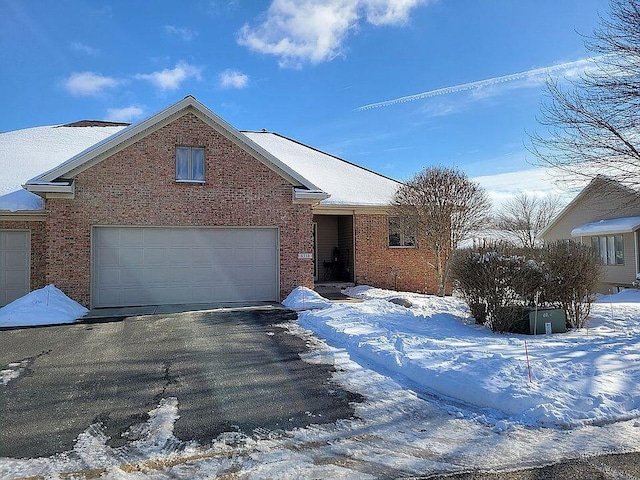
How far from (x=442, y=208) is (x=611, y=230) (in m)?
10.6

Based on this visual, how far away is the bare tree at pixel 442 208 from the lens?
53.3 feet

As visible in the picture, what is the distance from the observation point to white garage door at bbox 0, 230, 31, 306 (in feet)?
46.0

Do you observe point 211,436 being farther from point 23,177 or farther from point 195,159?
point 23,177

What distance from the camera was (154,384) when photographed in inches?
241

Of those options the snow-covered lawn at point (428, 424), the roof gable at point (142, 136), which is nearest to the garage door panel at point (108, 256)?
the roof gable at point (142, 136)

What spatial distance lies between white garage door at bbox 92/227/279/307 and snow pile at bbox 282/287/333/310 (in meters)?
0.73

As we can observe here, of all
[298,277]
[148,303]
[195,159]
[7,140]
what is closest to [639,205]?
[298,277]

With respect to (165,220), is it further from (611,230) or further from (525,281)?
(611,230)

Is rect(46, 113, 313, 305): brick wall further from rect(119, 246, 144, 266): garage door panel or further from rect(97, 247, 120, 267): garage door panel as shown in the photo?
rect(119, 246, 144, 266): garage door panel

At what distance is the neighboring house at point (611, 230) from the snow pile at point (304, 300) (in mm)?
12410

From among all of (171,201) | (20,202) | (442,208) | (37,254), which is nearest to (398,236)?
(442,208)

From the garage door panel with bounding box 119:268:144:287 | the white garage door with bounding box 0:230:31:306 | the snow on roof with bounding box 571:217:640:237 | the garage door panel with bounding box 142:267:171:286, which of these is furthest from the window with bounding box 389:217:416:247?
the white garage door with bounding box 0:230:31:306

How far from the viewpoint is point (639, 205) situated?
20.8m

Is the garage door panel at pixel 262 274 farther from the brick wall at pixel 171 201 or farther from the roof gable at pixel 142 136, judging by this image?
the roof gable at pixel 142 136
